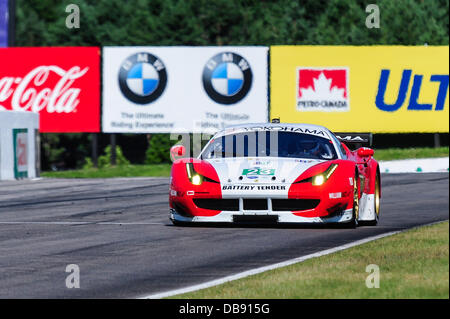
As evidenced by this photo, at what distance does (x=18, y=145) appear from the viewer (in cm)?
2803

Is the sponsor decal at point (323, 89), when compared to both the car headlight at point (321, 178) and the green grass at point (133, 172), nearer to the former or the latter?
the green grass at point (133, 172)

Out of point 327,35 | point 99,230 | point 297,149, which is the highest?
point 327,35

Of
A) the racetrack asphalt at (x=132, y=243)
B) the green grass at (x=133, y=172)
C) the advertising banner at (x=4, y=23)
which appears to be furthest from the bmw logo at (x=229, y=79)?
the racetrack asphalt at (x=132, y=243)

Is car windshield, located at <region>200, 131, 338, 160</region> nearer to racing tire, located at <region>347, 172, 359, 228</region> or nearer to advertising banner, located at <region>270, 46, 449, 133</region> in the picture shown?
racing tire, located at <region>347, 172, 359, 228</region>

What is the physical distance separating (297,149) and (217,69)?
786 inches

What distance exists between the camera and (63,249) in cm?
1213

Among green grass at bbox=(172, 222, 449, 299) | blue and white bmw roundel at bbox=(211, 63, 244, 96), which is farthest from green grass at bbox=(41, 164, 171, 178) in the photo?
green grass at bbox=(172, 222, 449, 299)

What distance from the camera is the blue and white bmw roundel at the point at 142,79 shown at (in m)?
34.0

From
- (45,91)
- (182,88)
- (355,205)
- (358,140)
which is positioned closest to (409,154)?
(182,88)

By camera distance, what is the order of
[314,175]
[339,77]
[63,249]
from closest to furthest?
1. [63,249]
2. [314,175]
3. [339,77]

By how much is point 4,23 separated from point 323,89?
9.73 metres
